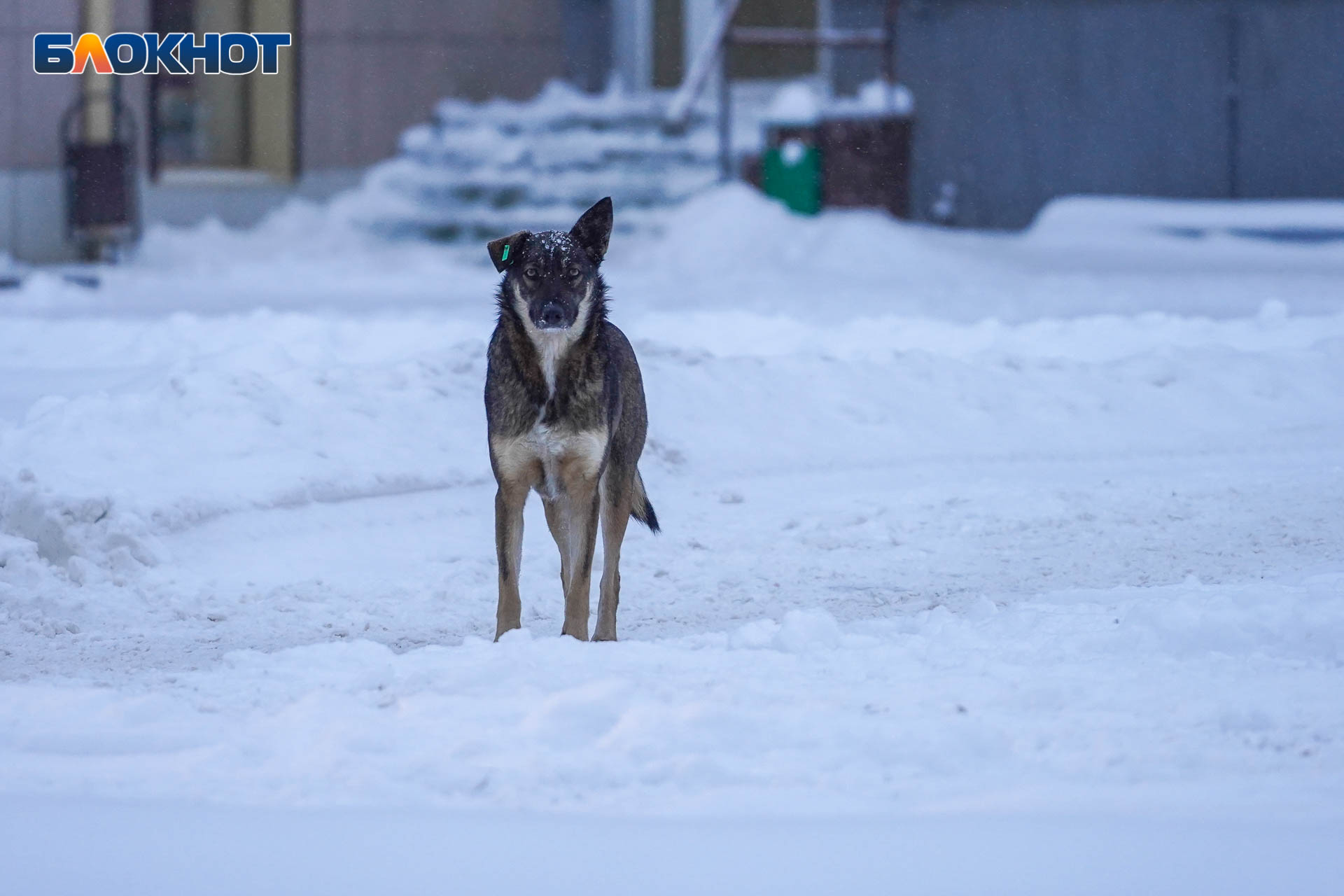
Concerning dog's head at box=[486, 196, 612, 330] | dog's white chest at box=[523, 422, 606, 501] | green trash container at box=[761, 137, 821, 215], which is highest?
green trash container at box=[761, 137, 821, 215]

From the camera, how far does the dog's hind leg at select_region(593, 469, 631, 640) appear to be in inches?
247

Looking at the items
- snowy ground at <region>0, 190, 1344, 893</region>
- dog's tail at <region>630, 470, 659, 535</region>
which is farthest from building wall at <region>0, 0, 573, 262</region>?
dog's tail at <region>630, 470, 659, 535</region>

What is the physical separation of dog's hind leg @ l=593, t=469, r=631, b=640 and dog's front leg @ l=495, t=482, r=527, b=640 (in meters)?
0.34

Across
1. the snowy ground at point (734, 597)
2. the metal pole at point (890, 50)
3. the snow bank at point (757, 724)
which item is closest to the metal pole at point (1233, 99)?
the metal pole at point (890, 50)

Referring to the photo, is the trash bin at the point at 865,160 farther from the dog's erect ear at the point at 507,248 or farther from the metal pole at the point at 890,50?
the dog's erect ear at the point at 507,248

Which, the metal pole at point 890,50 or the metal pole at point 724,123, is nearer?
the metal pole at point 724,123

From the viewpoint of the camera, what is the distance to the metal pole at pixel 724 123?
17.9m

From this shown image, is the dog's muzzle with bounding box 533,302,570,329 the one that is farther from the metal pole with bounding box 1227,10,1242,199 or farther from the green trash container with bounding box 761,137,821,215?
the metal pole with bounding box 1227,10,1242,199

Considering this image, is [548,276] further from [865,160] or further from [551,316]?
[865,160]

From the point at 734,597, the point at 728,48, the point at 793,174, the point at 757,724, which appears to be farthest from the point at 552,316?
the point at 793,174

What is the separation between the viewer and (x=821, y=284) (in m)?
15.5

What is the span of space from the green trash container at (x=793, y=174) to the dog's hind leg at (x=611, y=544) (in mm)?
12546

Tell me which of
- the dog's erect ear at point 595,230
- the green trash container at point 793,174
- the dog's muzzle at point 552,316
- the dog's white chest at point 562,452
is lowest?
the dog's white chest at point 562,452

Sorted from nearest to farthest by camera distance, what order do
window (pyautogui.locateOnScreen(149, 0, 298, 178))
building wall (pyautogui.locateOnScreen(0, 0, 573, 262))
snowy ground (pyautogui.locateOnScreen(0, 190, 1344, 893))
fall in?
Answer: snowy ground (pyautogui.locateOnScreen(0, 190, 1344, 893)) → building wall (pyautogui.locateOnScreen(0, 0, 573, 262)) → window (pyautogui.locateOnScreen(149, 0, 298, 178))
